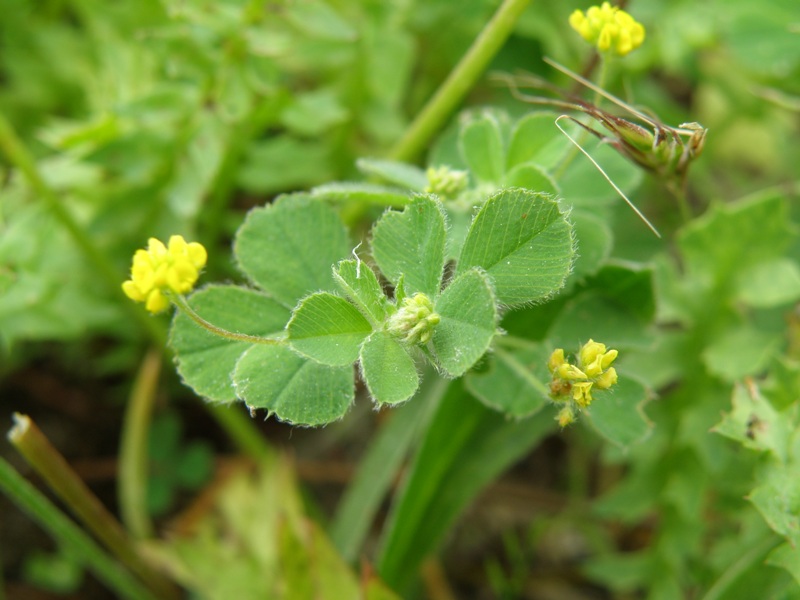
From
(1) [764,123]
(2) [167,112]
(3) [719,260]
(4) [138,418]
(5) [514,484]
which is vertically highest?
(2) [167,112]

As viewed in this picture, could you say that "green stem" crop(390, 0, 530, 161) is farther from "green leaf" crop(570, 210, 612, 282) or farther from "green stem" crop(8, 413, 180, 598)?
"green stem" crop(8, 413, 180, 598)

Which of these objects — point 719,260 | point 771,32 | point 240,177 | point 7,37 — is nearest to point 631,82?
point 771,32

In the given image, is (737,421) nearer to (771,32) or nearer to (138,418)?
(771,32)

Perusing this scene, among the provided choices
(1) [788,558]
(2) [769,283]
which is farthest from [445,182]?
(2) [769,283]

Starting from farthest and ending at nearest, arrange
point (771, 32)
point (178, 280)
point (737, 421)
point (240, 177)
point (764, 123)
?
point (764, 123), point (240, 177), point (771, 32), point (737, 421), point (178, 280)

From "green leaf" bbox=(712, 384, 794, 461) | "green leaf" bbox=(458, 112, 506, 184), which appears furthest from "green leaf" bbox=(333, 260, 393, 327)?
"green leaf" bbox=(712, 384, 794, 461)

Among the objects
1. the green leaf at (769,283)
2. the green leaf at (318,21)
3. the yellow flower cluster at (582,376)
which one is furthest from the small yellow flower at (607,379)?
the green leaf at (318,21)
